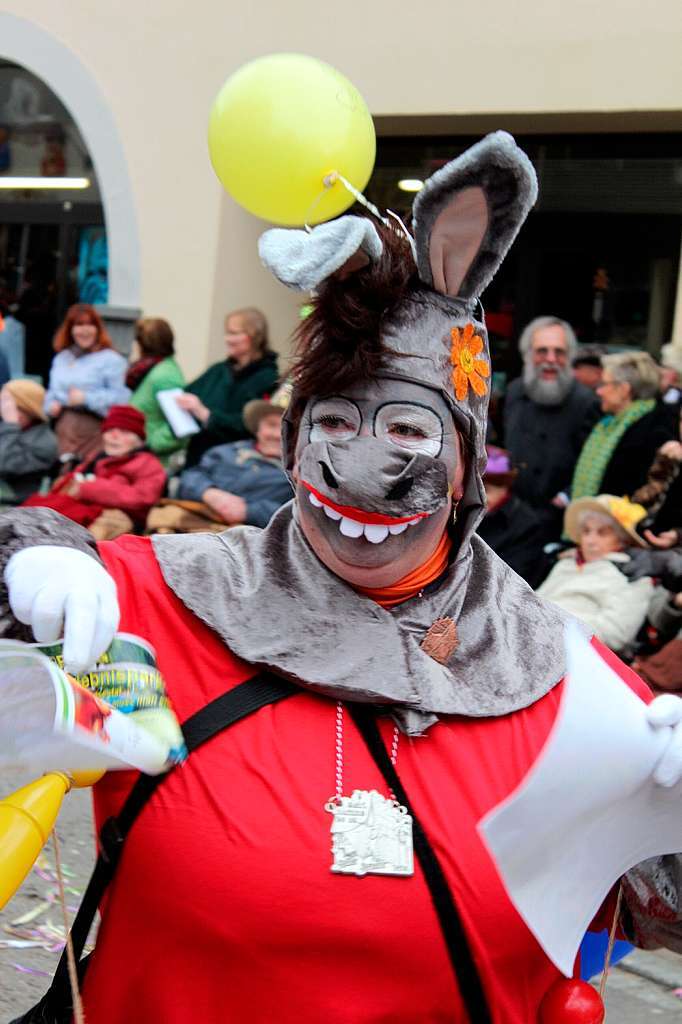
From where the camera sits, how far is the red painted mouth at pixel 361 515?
224 cm

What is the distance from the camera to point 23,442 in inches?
309

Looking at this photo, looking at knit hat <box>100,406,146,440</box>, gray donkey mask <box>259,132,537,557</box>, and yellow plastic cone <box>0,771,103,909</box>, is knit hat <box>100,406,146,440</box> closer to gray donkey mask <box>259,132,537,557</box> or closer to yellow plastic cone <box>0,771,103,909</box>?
gray donkey mask <box>259,132,537,557</box>

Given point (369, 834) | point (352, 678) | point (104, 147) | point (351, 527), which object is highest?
point (104, 147)

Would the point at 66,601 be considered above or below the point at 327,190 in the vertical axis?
A: below

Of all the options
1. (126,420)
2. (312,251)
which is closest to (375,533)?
(312,251)

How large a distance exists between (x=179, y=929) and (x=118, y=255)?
782 centimetres

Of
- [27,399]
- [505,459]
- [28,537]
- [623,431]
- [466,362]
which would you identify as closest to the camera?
[28,537]

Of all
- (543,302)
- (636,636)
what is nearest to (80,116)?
(543,302)

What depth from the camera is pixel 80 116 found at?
9.66m

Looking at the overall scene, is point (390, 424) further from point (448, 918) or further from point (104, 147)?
point (104, 147)

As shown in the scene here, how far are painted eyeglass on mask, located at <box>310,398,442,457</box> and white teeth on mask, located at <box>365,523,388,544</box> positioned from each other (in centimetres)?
13

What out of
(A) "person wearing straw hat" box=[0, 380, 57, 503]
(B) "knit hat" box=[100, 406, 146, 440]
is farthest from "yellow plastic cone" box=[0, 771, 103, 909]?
(A) "person wearing straw hat" box=[0, 380, 57, 503]

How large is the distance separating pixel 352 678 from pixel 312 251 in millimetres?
634

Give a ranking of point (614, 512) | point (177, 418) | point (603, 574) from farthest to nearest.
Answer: point (177, 418)
point (614, 512)
point (603, 574)
